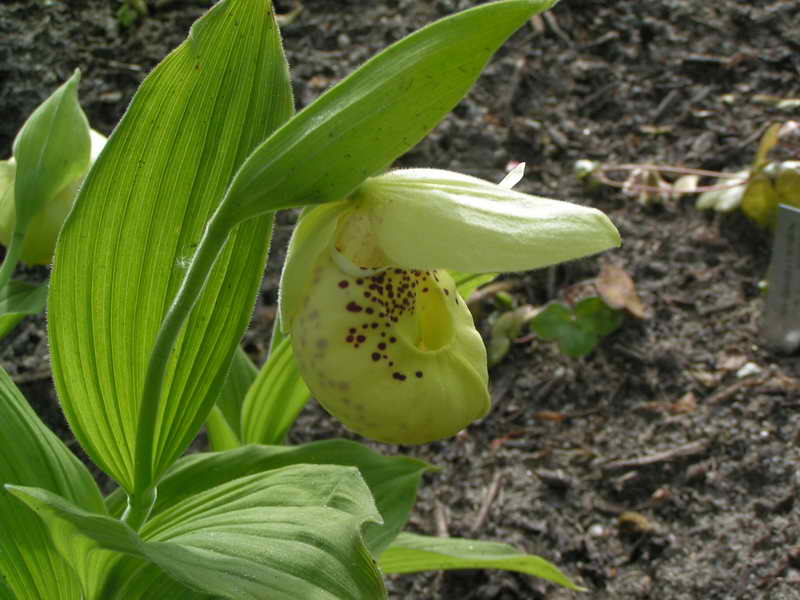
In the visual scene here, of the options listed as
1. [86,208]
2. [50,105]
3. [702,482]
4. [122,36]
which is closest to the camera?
[86,208]

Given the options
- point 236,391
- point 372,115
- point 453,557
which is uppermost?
point 372,115

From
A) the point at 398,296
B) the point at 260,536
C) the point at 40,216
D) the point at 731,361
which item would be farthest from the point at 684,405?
the point at 40,216

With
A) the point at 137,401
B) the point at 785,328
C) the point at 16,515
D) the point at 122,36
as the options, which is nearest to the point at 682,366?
the point at 785,328

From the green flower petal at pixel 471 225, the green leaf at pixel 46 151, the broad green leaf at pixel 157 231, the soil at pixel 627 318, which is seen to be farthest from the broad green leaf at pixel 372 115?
the soil at pixel 627 318

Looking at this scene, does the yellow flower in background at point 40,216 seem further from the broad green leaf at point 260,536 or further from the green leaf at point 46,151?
the broad green leaf at point 260,536

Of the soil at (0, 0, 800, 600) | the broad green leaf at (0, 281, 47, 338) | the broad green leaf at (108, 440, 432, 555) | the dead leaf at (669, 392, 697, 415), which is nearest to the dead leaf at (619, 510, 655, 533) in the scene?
the soil at (0, 0, 800, 600)

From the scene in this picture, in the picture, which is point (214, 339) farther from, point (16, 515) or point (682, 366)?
point (682, 366)

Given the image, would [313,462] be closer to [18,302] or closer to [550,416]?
[18,302]
